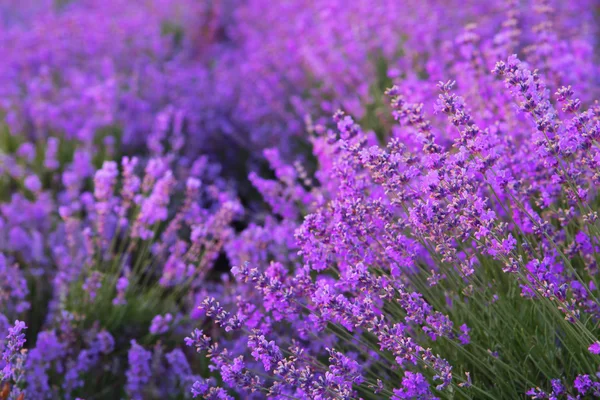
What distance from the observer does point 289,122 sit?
4188mm

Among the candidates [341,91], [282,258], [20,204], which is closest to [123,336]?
[282,258]

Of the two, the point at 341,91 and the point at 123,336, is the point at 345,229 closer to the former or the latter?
the point at 123,336

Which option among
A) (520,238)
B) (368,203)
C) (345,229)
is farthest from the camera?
(520,238)

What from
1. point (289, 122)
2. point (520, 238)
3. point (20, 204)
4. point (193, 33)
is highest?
point (193, 33)

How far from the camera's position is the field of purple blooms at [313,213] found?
1735mm

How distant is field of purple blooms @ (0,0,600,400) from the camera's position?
1.74m

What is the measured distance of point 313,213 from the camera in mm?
2334

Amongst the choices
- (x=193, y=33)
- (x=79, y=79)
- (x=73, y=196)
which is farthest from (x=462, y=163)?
(x=193, y=33)

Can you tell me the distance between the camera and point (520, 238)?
2.16 m

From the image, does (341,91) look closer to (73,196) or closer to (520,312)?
(73,196)

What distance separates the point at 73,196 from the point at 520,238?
2190mm

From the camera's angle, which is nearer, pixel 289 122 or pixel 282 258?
pixel 282 258

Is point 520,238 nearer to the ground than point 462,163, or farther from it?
farther from it

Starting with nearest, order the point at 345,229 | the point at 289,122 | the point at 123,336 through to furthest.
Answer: the point at 345,229
the point at 123,336
the point at 289,122
